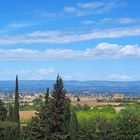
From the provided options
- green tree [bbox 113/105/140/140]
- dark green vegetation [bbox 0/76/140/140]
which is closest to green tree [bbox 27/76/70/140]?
dark green vegetation [bbox 0/76/140/140]

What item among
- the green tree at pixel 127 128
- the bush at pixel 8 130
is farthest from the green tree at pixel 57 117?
the green tree at pixel 127 128

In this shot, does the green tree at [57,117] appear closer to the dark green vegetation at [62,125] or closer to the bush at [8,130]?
the dark green vegetation at [62,125]

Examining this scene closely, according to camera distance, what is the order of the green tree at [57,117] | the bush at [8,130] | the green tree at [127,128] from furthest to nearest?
1. the green tree at [127,128]
2. the green tree at [57,117]
3. the bush at [8,130]

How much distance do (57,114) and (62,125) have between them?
5.59 feet

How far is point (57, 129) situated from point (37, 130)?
189 inches

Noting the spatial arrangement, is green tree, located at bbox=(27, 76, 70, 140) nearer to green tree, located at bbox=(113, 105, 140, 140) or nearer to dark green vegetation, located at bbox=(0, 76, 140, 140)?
dark green vegetation, located at bbox=(0, 76, 140, 140)

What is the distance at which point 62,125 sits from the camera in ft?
221

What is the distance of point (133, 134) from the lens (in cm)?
7756

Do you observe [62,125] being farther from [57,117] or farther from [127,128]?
[127,128]

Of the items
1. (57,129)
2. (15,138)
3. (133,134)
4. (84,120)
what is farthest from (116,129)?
(15,138)

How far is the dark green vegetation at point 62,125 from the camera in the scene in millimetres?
67188

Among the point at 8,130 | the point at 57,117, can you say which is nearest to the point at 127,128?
the point at 57,117

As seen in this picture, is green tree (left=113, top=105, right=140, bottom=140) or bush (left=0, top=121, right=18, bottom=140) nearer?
bush (left=0, top=121, right=18, bottom=140)

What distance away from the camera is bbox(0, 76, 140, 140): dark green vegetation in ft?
220
